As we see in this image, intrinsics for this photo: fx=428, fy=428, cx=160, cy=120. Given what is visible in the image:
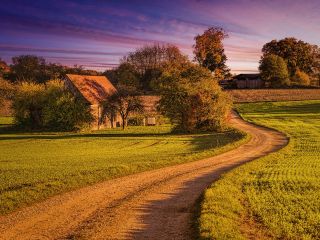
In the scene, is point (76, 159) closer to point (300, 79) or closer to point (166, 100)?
point (166, 100)

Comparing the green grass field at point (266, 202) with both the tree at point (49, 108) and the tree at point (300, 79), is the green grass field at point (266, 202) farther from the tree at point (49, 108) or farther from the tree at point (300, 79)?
the tree at point (300, 79)

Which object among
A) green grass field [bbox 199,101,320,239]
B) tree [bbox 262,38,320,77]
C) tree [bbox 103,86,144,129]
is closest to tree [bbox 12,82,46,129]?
tree [bbox 103,86,144,129]

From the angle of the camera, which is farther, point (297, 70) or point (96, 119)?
point (297, 70)

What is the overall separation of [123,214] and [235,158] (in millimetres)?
17091

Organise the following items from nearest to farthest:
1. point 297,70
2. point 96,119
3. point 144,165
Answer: point 144,165
point 96,119
point 297,70

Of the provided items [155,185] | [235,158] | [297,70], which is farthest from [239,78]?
[155,185]

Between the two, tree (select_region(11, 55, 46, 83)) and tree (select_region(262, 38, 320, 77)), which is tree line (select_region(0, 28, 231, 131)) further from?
tree (select_region(11, 55, 46, 83))

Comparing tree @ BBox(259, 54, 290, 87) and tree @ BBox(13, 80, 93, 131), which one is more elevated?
tree @ BBox(259, 54, 290, 87)

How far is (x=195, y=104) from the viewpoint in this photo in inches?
2234

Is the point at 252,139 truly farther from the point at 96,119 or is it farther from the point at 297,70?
the point at 297,70

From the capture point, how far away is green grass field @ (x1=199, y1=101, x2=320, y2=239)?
1395 centimetres

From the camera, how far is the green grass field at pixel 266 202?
1395 cm

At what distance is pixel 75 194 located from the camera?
62.0 ft

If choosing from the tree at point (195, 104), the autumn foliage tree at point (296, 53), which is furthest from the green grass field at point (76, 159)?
the autumn foliage tree at point (296, 53)
